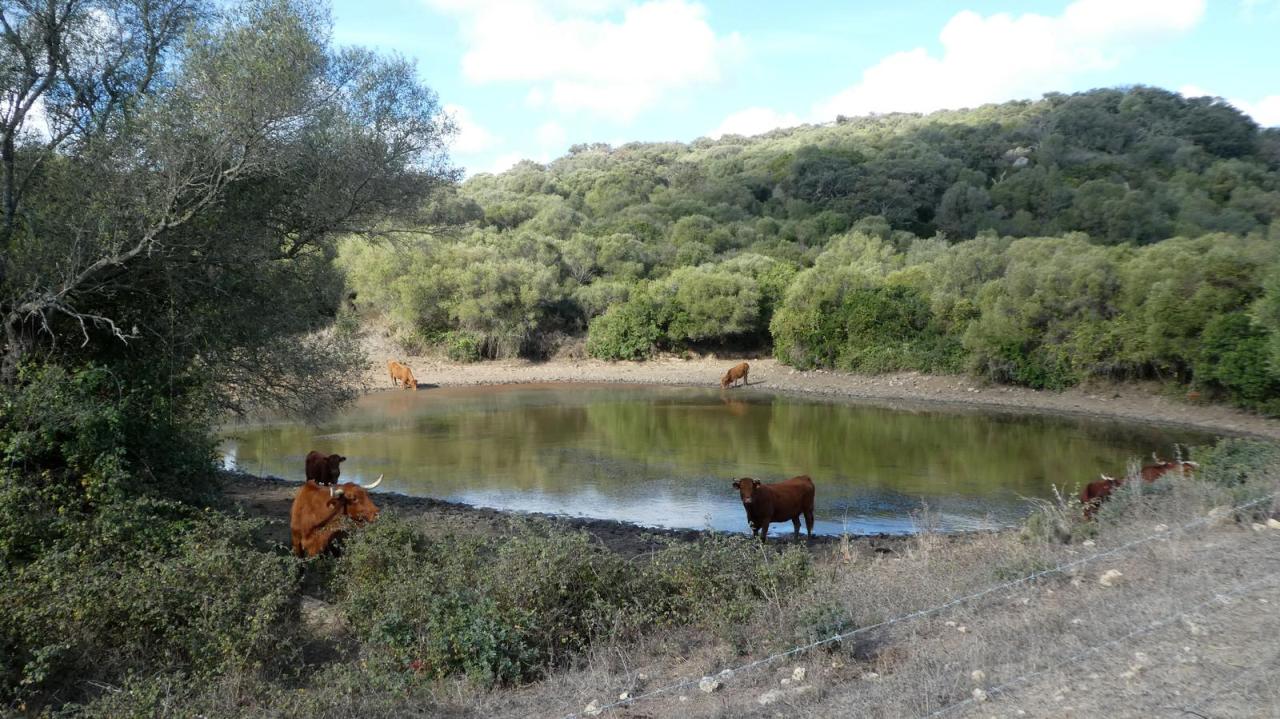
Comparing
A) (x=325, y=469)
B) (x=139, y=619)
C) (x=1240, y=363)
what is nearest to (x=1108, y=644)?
(x=139, y=619)

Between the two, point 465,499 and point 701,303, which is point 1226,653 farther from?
point 701,303

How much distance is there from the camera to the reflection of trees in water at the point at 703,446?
1858 centimetres

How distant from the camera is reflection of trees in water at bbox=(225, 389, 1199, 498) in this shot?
18.6 meters

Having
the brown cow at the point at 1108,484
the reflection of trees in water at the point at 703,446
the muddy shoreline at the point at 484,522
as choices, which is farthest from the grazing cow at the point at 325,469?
the brown cow at the point at 1108,484

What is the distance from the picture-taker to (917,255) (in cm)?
4725

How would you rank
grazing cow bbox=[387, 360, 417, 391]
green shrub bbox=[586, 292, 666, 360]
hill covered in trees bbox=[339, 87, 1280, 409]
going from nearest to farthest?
hill covered in trees bbox=[339, 87, 1280, 409] → grazing cow bbox=[387, 360, 417, 391] → green shrub bbox=[586, 292, 666, 360]

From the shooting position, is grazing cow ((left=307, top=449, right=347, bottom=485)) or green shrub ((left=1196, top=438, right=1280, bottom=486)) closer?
green shrub ((left=1196, top=438, right=1280, bottom=486))

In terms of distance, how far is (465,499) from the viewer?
1683 cm

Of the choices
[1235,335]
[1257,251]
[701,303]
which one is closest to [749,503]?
[1235,335]

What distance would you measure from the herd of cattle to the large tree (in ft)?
6.82

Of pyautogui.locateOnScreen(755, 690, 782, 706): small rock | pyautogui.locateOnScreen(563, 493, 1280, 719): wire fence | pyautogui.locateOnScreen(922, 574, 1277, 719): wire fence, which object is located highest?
pyautogui.locateOnScreen(922, 574, 1277, 719): wire fence

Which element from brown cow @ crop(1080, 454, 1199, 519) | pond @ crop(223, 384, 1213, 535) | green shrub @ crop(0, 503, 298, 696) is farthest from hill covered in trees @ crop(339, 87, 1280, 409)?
brown cow @ crop(1080, 454, 1199, 519)

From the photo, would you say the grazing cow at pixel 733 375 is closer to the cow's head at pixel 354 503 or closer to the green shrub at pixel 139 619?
the cow's head at pixel 354 503

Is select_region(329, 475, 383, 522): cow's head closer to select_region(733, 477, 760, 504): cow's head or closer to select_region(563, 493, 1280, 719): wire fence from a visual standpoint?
select_region(733, 477, 760, 504): cow's head
